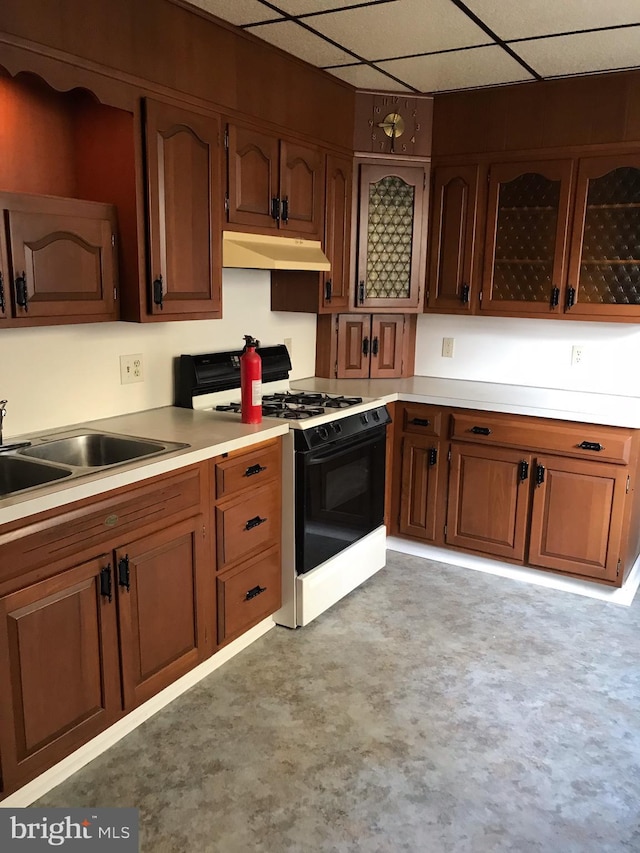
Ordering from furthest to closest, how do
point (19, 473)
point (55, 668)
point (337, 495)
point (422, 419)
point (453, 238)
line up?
point (453, 238)
point (422, 419)
point (337, 495)
point (19, 473)
point (55, 668)

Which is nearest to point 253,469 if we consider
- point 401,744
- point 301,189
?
point 401,744

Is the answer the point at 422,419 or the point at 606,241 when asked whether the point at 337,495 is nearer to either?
the point at 422,419

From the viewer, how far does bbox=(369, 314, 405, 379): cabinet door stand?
397cm

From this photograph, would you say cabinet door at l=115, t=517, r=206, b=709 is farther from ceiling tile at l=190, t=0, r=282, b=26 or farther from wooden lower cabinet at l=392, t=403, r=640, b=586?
ceiling tile at l=190, t=0, r=282, b=26

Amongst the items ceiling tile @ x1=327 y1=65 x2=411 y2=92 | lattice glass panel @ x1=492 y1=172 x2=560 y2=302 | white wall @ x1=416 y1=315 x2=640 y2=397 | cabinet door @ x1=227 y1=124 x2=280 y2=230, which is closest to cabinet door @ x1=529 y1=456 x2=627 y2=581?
white wall @ x1=416 y1=315 x2=640 y2=397

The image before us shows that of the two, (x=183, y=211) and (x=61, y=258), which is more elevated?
(x=183, y=211)

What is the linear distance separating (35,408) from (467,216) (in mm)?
2412

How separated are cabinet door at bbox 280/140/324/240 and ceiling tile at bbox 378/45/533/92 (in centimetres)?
54

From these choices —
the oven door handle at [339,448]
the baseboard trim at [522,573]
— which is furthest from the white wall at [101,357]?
the baseboard trim at [522,573]

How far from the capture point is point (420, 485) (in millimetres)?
3691

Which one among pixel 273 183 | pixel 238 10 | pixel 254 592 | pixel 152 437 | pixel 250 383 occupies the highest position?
pixel 238 10

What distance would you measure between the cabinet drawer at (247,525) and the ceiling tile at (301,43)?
182cm

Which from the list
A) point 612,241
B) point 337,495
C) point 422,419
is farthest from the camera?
point 422,419

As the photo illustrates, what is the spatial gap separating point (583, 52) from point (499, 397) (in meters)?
1.58
